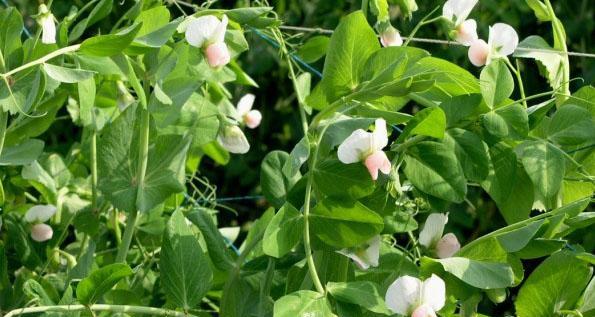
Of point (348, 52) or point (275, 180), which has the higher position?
point (348, 52)

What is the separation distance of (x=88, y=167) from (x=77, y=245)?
0.40 feet

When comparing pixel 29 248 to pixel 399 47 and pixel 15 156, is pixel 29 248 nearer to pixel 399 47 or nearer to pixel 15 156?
pixel 15 156

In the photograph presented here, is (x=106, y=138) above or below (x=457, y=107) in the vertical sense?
below

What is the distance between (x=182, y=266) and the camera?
3.37ft

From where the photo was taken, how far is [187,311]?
104 centimetres

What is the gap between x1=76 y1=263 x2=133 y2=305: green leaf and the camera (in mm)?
969

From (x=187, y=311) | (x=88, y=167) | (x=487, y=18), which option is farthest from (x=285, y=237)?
(x=487, y=18)

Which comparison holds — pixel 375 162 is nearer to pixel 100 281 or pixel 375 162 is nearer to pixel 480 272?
pixel 480 272

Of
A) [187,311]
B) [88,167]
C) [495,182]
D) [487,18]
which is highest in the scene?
[495,182]

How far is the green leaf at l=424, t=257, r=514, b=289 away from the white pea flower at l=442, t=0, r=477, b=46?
224 mm

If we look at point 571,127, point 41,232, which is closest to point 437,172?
point 571,127

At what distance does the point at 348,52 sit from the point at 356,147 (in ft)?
0.44

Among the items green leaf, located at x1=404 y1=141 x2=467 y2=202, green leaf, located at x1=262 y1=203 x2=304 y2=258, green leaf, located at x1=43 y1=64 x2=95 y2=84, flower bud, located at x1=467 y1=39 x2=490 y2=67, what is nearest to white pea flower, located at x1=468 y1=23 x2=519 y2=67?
flower bud, located at x1=467 y1=39 x2=490 y2=67

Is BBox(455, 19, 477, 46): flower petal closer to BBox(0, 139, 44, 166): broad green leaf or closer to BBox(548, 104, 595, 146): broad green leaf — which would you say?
BBox(548, 104, 595, 146): broad green leaf
